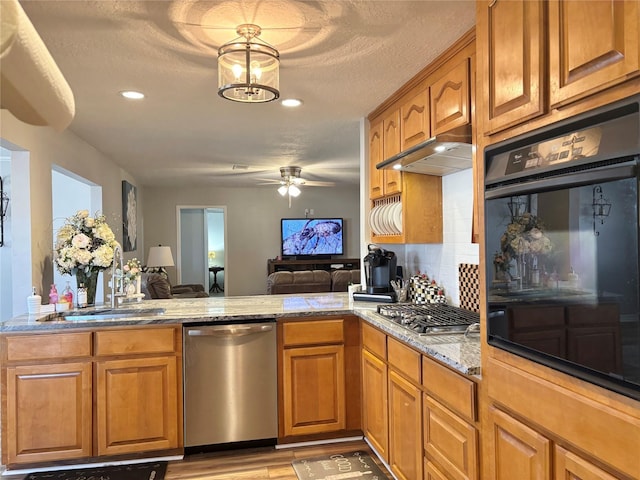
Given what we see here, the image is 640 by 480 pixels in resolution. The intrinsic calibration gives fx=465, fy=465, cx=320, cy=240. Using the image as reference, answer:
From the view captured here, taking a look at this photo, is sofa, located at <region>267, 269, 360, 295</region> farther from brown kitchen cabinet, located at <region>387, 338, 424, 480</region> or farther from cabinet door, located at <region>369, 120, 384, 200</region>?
brown kitchen cabinet, located at <region>387, 338, 424, 480</region>

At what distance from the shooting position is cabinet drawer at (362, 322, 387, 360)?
2623mm

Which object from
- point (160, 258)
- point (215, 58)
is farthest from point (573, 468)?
point (160, 258)

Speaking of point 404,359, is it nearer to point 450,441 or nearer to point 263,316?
point 450,441

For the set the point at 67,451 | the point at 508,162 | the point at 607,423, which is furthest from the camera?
the point at 67,451

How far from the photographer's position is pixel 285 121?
150 inches

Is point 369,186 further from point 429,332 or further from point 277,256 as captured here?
point 277,256

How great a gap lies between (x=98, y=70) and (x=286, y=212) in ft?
21.9

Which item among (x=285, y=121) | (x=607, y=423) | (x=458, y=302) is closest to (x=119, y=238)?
(x=285, y=121)

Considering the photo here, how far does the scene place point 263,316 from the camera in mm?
2984

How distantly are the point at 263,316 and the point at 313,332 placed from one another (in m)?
0.35

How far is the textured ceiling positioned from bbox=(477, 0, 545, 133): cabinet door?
42cm

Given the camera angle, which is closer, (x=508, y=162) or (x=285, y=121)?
(x=508, y=162)

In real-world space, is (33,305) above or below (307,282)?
above

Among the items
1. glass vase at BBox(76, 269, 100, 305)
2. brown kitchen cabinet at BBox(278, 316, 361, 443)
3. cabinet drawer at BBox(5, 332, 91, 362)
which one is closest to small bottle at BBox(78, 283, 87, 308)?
glass vase at BBox(76, 269, 100, 305)
